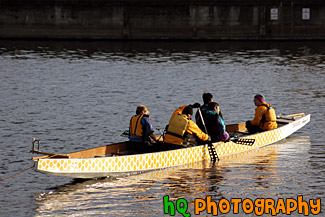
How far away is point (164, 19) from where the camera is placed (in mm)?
70125

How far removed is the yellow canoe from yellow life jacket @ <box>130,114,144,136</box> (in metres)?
0.66

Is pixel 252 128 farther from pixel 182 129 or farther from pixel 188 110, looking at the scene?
pixel 188 110

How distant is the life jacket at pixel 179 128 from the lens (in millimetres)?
21094

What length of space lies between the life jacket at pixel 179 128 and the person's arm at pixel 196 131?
0.55 ft

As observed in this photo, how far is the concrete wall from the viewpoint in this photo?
6919cm

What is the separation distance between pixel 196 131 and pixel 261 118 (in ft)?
13.8

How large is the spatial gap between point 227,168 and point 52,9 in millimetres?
53027

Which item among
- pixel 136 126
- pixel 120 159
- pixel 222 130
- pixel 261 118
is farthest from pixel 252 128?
pixel 120 159

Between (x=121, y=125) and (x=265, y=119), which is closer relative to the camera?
(x=265, y=119)

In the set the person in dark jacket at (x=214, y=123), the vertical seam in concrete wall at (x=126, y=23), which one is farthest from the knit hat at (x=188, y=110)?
the vertical seam in concrete wall at (x=126, y=23)

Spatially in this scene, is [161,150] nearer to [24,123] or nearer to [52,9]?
[24,123]

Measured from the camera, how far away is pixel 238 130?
2606 centimetres

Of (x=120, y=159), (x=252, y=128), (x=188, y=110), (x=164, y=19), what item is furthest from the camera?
(x=164, y=19)

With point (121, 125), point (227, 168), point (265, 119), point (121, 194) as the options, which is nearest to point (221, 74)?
point (121, 125)
